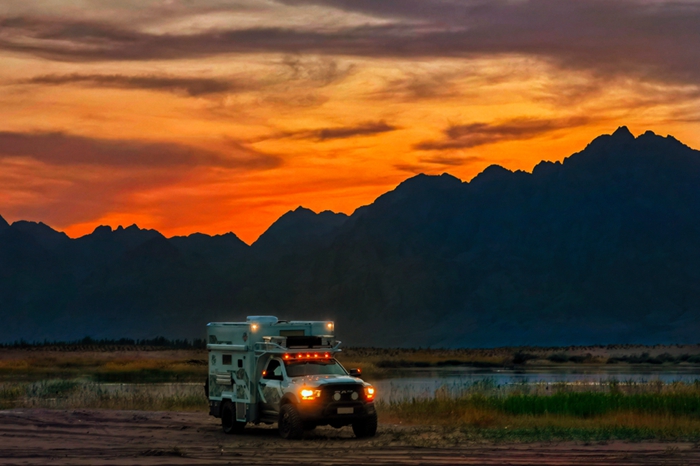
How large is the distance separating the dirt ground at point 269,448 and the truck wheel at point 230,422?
291mm

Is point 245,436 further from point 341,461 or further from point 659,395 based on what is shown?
point 659,395

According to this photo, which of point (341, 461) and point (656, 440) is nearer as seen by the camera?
point (341, 461)

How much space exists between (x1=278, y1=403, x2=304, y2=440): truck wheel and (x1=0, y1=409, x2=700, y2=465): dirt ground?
0.93ft

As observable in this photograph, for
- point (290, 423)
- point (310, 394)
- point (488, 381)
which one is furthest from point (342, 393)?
point (488, 381)

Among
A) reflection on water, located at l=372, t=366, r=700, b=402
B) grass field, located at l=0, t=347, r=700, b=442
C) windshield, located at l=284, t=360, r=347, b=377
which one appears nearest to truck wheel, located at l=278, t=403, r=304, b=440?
windshield, located at l=284, t=360, r=347, b=377

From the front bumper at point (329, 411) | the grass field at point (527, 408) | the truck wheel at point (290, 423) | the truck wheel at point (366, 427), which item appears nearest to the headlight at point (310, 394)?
the front bumper at point (329, 411)

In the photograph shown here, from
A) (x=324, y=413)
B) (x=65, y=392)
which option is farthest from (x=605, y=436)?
(x=65, y=392)

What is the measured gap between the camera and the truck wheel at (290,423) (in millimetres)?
27172

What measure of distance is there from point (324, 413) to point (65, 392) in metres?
24.7

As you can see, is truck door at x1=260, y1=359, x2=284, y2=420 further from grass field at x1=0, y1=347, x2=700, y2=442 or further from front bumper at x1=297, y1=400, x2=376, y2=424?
grass field at x1=0, y1=347, x2=700, y2=442

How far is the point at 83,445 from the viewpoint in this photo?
26000 millimetres

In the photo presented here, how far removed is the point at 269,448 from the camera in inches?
1000

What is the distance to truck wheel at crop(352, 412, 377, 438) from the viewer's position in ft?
90.9

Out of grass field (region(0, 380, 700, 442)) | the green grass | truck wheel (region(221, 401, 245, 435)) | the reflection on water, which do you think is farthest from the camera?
the reflection on water
